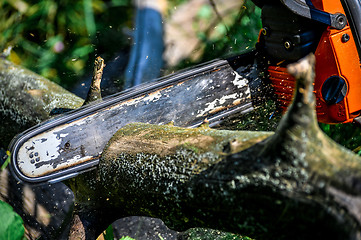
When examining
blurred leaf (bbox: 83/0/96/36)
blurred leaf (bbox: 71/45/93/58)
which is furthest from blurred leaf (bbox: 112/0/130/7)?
blurred leaf (bbox: 71/45/93/58)

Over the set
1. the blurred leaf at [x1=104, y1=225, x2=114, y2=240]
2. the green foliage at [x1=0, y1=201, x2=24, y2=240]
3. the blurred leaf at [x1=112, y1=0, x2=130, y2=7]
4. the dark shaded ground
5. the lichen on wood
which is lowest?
the dark shaded ground

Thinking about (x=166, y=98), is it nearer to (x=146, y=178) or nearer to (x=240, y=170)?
(x=146, y=178)

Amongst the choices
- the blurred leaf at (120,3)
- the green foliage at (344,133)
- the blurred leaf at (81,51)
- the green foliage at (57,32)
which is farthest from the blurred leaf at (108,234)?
the blurred leaf at (120,3)

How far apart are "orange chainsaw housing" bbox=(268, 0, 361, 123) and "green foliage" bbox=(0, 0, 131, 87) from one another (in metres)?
2.98

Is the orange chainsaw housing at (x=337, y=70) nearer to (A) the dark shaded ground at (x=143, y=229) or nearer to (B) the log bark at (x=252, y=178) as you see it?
(B) the log bark at (x=252, y=178)

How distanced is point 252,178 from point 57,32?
428cm

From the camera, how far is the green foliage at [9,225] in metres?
1.55

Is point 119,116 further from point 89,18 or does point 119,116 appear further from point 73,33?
point 73,33

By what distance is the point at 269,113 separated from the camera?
215cm

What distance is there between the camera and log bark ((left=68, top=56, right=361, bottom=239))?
2.88 feet

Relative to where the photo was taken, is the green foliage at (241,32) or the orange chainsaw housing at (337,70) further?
the green foliage at (241,32)

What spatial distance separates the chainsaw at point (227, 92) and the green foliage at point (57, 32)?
2.59 metres

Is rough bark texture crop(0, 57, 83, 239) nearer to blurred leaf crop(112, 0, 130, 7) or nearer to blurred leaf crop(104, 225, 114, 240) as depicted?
blurred leaf crop(104, 225, 114, 240)

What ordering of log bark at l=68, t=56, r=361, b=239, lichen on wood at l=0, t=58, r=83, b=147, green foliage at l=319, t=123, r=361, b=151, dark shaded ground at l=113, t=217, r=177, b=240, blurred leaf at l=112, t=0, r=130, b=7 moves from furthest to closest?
1. blurred leaf at l=112, t=0, r=130, b=7
2. green foliage at l=319, t=123, r=361, b=151
3. lichen on wood at l=0, t=58, r=83, b=147
4. dark shaded ground at l=113, t=217, r=177, b=240
5. log bark at l=68, t=56, r=361, b=239
